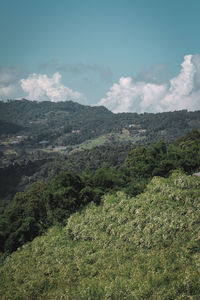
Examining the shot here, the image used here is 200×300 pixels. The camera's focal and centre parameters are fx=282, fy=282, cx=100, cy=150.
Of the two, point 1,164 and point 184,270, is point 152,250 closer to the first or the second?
point 184,270

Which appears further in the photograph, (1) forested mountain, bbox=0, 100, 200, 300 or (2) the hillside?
(1) forested mountain, bbox=0, 100, 200, 300

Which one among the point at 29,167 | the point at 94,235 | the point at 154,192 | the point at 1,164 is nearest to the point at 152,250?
the point at 94,235

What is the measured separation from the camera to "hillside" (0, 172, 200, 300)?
1298 centimetres

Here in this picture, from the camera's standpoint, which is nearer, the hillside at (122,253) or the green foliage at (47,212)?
the hillside at (122,253)

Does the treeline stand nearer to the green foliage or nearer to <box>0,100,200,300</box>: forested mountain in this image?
the green foliage

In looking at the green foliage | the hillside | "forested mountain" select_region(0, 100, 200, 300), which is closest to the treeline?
the green foliage

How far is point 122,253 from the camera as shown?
17609mm

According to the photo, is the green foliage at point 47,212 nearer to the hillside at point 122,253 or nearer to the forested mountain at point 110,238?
the forested mountain at point 110,238

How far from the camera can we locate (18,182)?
117188mm

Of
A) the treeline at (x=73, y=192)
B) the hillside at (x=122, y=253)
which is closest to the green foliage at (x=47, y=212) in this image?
the treeline at (x=73, y=192)

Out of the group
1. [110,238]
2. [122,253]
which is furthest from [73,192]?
[122,253]

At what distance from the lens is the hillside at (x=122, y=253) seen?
511 inches

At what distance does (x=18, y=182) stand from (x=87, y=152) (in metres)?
36.3

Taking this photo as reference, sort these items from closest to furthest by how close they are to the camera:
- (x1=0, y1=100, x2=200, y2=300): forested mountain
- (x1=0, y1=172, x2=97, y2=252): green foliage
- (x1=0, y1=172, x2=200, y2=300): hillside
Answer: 1. (x1=0, y1=172, x2=200, y2=300): hillside
2. (x1=0, y1=100, x2=200, y2=300): forested mountain
3. (x1=0, y1=172, x2=97, y2=252): green foliage
